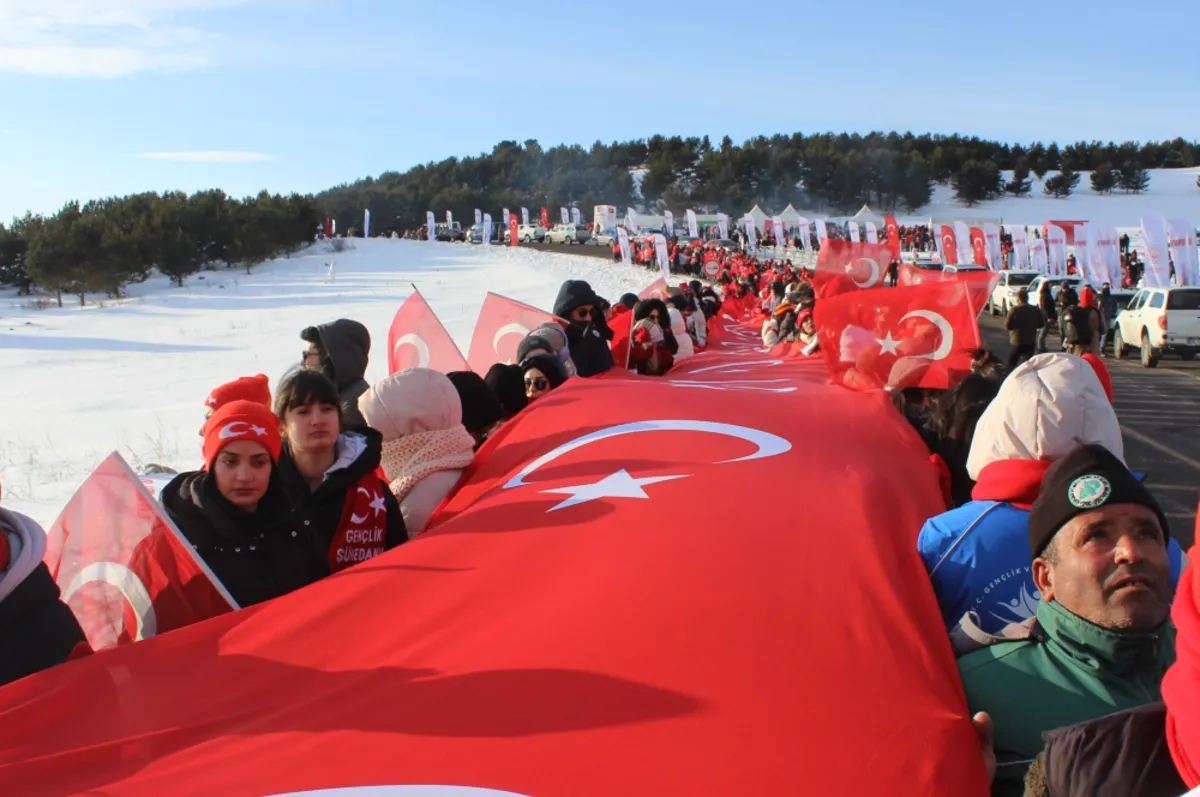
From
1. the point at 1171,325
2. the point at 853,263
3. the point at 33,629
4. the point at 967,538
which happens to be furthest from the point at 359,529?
the point at 1171,325

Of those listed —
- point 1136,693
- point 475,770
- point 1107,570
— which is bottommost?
point 475,770

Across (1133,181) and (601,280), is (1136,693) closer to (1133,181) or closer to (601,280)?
(601,280)

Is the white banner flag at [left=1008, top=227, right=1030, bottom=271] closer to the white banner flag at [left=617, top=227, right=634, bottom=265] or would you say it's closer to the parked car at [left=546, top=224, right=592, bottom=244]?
the white banner flag at [left=617, top=227, right=634, bottom=265]

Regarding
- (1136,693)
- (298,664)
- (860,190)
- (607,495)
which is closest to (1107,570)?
(1136,693)

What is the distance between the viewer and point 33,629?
275 cm

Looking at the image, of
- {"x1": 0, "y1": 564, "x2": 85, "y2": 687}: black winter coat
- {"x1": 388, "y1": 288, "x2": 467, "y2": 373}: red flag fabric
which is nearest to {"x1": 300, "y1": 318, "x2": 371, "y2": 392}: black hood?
{"x1": 388, "y1": 288, "x2": 467, "y2": 373}: red flag fabric

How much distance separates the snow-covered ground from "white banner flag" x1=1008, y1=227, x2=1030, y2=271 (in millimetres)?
15355

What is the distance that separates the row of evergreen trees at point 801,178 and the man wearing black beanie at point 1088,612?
95938 millimetres

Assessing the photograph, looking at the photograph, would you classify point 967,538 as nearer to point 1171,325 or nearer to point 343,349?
point 343,349

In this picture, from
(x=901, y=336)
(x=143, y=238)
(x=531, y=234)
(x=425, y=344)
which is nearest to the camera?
(x=901, y=336)

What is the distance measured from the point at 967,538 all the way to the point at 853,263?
32.6 feet

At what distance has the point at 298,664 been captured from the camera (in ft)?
9.26

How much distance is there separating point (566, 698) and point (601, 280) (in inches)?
1590

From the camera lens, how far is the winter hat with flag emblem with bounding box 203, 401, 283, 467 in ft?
10.7
